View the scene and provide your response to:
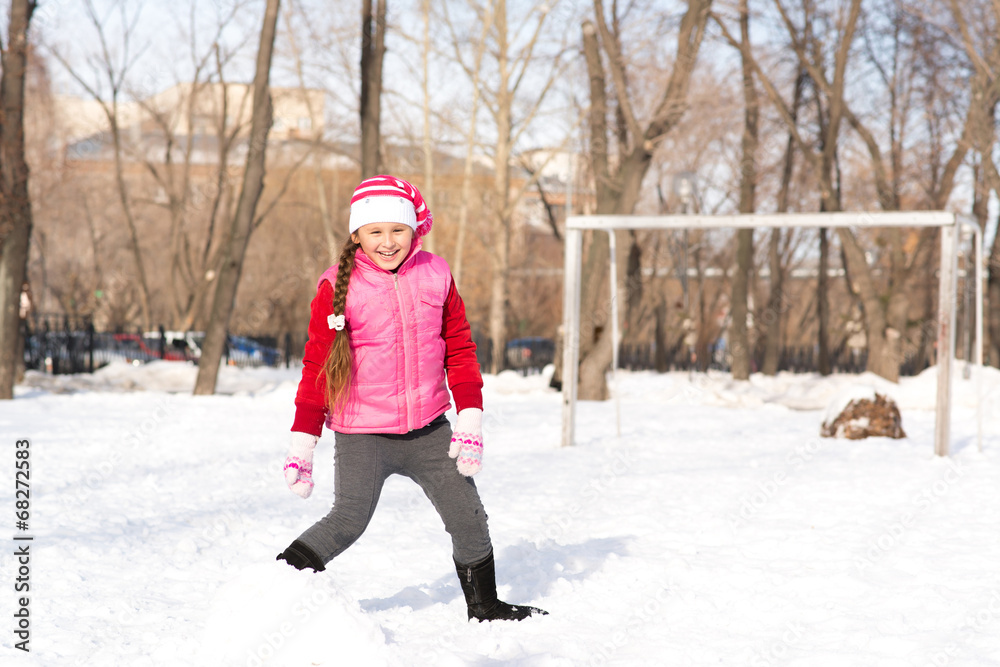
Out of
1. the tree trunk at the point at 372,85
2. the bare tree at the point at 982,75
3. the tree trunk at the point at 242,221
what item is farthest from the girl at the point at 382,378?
the bare tree at the point at 982,75

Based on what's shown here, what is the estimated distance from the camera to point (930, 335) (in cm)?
2716

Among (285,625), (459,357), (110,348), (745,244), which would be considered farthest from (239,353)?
(285,625)

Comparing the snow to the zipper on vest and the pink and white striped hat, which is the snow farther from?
the pink and white striped hat

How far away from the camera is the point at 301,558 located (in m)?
2.79

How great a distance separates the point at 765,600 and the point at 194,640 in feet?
7.75

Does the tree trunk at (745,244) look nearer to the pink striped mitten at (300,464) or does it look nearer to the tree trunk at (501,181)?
the tree trunk at (501,181)

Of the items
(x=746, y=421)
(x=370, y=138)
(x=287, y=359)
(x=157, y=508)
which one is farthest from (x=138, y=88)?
(x=157, y=508)

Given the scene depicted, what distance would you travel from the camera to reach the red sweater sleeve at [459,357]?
121 inches

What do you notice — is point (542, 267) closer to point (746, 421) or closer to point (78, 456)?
point (746, 421)

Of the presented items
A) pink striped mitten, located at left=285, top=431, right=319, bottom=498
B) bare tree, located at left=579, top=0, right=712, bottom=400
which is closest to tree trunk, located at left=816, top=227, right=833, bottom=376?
bare tree, located at left=579, top=0, right=712, bottom=400

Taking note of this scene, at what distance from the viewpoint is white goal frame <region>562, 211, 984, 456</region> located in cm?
816

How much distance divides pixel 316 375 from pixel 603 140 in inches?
513

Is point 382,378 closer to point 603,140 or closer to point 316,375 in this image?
point 316,375

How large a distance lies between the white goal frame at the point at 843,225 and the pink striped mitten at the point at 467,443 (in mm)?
5532
